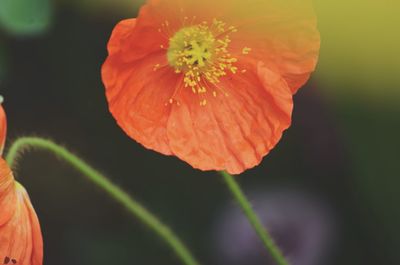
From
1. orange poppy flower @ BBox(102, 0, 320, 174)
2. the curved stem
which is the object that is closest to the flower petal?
orange poppy flower @ BBox(102, 0, 320, 174)

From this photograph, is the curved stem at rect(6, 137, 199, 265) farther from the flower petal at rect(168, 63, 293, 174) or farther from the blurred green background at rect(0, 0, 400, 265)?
the blurred green background at rect(0, 0, 400, 265)

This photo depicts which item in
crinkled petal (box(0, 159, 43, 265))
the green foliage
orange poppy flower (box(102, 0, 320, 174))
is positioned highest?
the green foliage

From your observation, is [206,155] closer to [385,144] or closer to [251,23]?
[251,23]

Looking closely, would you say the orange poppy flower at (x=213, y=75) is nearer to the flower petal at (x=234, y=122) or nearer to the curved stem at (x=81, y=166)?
the flower petal at (x=234, y=122)

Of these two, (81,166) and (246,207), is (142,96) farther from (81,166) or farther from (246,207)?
(246,207)

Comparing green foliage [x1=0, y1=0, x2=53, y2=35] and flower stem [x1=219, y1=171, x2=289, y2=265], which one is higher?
green foliage [x1=0, y1=0, x2=53, y2=35]

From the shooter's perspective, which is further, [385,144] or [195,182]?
[195,182]

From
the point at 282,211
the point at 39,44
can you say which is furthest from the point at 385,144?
the point at 39,44
